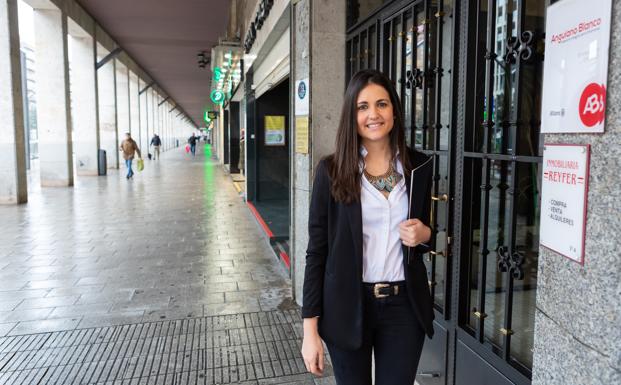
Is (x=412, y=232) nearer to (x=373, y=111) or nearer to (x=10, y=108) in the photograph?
(x=373, y=111)

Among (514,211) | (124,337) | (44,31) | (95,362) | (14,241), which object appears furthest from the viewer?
(44,31)

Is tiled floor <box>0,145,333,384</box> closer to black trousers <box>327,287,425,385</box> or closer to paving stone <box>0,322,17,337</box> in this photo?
paving stone <box>0,322,17,337</box>

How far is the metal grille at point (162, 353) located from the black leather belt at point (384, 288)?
5.78ft

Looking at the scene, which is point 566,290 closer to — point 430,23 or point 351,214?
point 351,214

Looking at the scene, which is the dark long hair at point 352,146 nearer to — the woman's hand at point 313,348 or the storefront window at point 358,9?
the woman's hand at point 313,348

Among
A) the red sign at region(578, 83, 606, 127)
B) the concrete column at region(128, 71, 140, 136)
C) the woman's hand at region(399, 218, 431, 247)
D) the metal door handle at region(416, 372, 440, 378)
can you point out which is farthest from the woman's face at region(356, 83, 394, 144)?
the concrete column at region(128, 71, 140, 136)

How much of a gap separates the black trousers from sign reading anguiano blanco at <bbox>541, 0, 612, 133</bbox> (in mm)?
848

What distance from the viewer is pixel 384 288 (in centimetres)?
177

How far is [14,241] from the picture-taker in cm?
700

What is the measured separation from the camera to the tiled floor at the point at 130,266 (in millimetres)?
4340

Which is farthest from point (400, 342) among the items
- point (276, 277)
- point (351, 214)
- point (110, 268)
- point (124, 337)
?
point (110, 268)

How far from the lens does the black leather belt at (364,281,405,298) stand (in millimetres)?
1769

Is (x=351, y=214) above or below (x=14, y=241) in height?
above

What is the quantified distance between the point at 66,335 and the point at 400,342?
3.16 m
